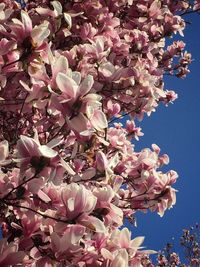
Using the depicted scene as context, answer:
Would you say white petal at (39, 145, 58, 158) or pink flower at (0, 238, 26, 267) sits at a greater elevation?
white petal at (39, 145, 58, 158)

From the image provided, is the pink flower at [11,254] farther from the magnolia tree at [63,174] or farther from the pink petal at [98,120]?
the pink petal at [98,120]

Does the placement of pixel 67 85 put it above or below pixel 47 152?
above

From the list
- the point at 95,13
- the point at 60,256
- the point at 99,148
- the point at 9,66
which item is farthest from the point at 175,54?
the point at 60,256

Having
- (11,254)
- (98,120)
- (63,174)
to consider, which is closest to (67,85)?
(98,120)

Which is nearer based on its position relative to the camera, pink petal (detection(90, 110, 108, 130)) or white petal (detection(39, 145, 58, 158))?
white petal (detection(39, 145, 58, 158))

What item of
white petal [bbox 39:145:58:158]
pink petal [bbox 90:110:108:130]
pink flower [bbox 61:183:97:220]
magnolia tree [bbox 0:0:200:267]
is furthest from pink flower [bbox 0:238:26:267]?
pink petal [bbox 90:110:108:130]

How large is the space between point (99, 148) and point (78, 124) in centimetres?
124

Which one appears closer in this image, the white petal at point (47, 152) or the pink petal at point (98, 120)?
the white petal at point (47, 152)

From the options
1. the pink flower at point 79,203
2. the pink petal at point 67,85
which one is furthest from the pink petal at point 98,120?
the pink flower at point 79,203

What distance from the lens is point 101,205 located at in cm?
171

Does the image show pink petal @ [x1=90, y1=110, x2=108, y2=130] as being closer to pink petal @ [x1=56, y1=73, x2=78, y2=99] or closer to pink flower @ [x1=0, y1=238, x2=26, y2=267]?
pink petal @ [x1=56, y1=73, x2=78, y2=99]

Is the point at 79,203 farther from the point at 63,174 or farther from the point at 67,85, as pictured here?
the point at 67,85

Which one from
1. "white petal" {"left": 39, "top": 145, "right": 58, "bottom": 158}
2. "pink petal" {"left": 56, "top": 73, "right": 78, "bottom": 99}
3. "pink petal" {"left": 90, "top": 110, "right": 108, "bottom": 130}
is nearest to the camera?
"white petal" {"left": 39, "top": 145, "right": 58, "bottom": 158}

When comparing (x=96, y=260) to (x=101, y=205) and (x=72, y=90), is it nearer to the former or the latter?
(x=101, y=205)
